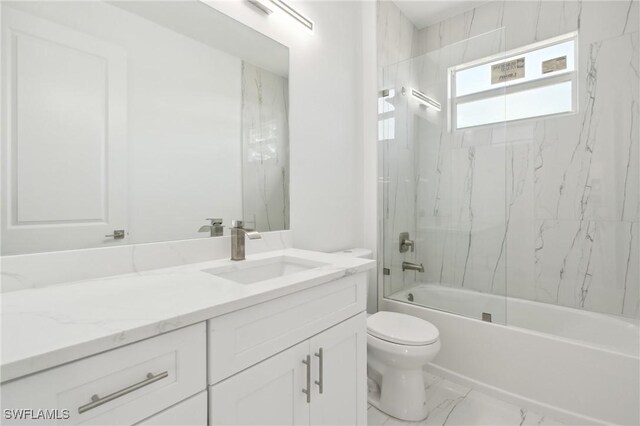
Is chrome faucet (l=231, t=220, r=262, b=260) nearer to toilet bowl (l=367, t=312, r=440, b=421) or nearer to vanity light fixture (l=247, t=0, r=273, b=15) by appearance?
toilet bowl (l=367, t=312, r=440, b=421)

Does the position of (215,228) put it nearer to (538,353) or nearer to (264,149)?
(264,149)

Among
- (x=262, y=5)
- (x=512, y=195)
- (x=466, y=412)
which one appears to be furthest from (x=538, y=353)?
(x=262, y=5)

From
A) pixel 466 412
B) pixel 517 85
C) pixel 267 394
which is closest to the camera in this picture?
pixel 267 394

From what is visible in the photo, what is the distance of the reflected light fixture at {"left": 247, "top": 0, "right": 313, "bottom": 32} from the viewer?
149cm

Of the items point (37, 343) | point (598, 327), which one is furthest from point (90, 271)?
point (598, 327)

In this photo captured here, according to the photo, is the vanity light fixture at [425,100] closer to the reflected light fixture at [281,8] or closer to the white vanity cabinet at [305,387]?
the reflected light fixture at [281,8]

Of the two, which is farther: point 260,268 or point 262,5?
point 262,5

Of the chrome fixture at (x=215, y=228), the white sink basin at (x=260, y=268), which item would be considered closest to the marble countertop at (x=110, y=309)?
the white sink basin at (x=260, y=268)

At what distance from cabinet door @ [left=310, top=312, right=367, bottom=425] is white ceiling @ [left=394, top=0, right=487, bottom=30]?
2489 mm

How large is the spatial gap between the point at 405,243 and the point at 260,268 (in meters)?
1.36

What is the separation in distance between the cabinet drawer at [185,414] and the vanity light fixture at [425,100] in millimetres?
2274

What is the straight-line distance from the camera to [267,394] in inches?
33.1

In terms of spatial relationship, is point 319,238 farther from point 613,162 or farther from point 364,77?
point 613,162

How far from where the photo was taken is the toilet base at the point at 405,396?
1536mm
